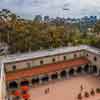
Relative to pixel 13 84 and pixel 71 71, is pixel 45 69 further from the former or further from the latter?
pixel 13 84

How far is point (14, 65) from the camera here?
120 ft

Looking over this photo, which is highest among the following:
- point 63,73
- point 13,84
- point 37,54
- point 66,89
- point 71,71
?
point 37,54

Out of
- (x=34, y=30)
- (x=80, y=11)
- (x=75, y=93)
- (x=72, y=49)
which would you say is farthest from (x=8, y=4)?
(x=75, y=93)

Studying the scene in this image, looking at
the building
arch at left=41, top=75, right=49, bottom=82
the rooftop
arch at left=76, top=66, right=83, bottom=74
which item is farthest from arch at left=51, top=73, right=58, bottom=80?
arch at left=76, top=66, right=83, bottom=74

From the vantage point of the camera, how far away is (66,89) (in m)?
33.2

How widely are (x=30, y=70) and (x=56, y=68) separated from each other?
3879 millimetres

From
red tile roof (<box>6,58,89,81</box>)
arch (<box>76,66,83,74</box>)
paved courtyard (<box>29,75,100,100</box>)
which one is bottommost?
paved courtyard (<box>29,75,100,100</box>)

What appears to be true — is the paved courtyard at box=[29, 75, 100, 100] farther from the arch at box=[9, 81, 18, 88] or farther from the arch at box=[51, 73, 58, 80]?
the arch at box=[9, 81, 18, 88]

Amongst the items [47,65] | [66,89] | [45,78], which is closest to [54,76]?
[45,78]

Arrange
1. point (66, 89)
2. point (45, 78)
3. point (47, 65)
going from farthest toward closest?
1. point (47, 65)
2. point (45, 78)
3. point (66, 89)

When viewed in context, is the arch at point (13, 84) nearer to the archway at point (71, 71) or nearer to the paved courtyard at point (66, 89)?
the paved courtyard at point (66, 89)

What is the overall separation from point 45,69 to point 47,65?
132 cm

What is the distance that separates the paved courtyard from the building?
161 centimetres

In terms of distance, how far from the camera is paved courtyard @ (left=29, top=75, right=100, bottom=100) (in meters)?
31.0
